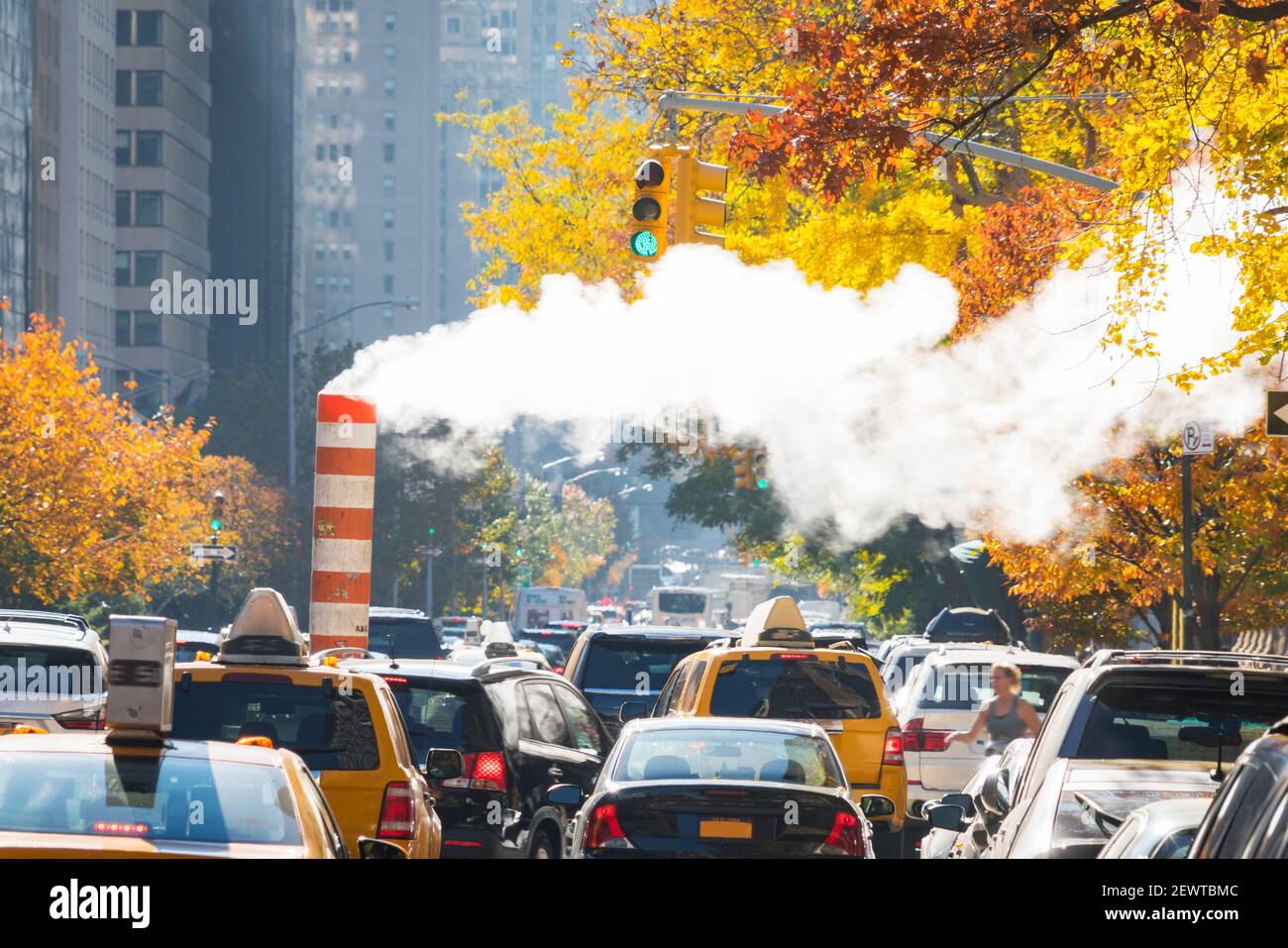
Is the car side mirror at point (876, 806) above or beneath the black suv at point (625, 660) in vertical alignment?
beneath

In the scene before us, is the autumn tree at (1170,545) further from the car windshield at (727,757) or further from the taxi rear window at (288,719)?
the taxi rear window at (288,719)

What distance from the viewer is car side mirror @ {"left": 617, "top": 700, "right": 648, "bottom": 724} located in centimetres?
1923

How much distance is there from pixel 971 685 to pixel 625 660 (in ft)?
11.2

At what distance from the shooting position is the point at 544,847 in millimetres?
13500

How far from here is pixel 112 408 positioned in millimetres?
51875

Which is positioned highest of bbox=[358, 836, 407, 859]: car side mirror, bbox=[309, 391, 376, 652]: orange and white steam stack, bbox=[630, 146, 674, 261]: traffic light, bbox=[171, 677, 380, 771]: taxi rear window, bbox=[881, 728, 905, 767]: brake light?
bbox=[630, 146, 674, 261]: traffic light

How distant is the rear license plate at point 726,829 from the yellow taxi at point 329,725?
4.80 feet

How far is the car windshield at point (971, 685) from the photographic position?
19.7 m

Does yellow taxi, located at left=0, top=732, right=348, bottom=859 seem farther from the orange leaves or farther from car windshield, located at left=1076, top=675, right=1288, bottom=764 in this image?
the orange leaves

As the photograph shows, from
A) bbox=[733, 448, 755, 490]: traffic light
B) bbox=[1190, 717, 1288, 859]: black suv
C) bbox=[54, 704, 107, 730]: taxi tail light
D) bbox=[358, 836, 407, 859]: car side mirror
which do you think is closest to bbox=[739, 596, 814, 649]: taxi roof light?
bbox=[54, 704, 107, 730]: taxi tail light

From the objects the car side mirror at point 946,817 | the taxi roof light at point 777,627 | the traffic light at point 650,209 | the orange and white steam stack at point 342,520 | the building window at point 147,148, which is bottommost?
the car side mirror at point 946,817

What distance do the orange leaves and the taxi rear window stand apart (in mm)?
31353

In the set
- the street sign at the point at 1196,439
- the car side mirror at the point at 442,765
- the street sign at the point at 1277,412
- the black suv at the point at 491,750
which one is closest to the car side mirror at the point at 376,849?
the car side mirror at the point at 442,765

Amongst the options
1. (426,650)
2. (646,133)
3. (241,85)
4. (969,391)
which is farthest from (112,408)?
(241,85)
